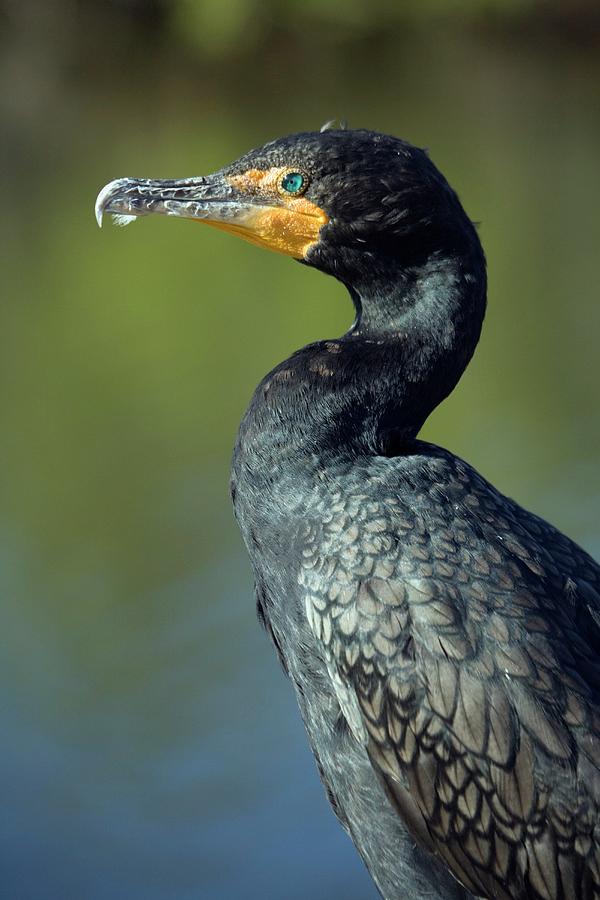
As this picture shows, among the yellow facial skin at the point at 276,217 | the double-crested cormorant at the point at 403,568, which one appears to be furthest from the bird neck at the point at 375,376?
the yellow facial skin at the point at 276,217

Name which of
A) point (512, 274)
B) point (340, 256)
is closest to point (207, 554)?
point (340, 256)

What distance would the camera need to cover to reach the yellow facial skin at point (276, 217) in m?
3.35

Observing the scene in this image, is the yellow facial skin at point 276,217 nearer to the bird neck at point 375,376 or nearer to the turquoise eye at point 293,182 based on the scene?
the turquoise eye at point 293,182

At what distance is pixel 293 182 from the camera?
11.0ft

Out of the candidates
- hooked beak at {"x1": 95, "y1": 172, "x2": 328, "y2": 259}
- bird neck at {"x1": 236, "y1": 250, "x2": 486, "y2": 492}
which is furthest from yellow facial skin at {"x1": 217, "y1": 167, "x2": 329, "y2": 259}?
bird neck at {"x1": 236, "y1": 250, "x2": 486, "y2": 492}

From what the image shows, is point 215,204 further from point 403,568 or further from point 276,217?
point 403,568

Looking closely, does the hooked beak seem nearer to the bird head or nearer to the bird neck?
the bird head

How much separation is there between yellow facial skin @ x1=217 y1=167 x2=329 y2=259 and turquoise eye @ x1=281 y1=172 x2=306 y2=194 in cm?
1

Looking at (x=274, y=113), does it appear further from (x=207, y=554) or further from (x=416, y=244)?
(x=416, y=244)

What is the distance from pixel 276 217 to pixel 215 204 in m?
0.20

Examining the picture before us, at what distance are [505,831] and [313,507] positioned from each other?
2.82 ft

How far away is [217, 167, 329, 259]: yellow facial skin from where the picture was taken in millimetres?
3354

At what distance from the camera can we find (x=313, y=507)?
10.3 ft

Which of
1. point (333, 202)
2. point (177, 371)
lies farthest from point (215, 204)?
point (177, 371)
